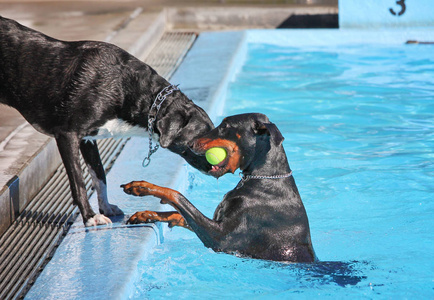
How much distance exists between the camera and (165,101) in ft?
14.1

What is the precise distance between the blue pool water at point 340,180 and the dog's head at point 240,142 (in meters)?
0.66

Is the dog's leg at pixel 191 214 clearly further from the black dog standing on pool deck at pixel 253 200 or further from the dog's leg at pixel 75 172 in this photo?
the dog's leg at pixel 75 172

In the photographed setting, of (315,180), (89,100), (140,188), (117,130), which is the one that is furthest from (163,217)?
(315,180)

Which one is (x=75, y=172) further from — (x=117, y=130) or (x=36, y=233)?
(x=36, y=233)

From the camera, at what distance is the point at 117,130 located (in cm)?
444

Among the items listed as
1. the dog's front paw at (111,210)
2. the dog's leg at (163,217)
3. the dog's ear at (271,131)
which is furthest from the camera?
the dog's front paw at (111,210)

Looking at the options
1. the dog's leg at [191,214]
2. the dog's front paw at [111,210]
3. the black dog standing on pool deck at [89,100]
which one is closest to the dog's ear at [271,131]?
the black dog standing on pool deck at [89,100]

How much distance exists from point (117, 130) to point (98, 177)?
0.39 metres

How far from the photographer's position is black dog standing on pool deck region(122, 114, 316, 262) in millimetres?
3959

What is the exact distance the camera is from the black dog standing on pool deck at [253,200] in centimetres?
396

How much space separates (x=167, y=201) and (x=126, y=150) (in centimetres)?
194

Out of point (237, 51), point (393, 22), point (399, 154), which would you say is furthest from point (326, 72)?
point (399, 154)

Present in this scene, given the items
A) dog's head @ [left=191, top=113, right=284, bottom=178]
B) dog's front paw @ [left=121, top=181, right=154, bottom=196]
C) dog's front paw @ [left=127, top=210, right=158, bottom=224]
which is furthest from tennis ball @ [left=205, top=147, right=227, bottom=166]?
dog's front paw @ [left=127, top=210, right=158, bottom=224]

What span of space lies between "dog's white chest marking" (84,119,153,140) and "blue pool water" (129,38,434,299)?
31.9 inches
